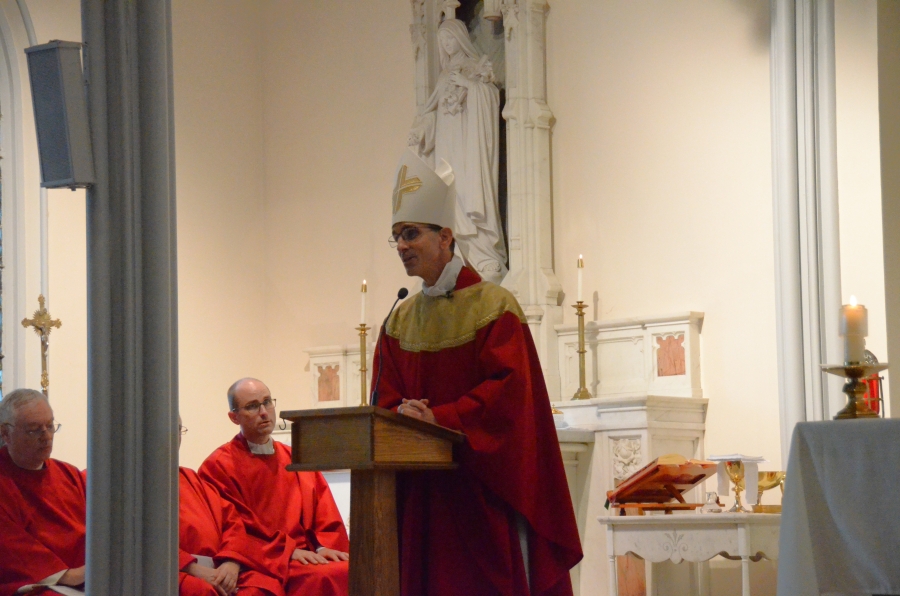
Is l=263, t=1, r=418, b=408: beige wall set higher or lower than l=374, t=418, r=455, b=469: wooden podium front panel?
higher

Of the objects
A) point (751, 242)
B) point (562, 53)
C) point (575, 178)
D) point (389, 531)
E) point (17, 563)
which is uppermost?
point (562, 53)

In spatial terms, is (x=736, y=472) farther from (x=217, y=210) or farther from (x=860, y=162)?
(x=217, y=210)

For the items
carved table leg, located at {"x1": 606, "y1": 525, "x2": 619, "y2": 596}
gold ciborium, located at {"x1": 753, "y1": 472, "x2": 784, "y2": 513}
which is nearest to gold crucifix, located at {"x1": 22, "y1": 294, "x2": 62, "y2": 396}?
carved table leg, located at {"x1": 606, "y1": 525, "x2": 619, "y2": 596}

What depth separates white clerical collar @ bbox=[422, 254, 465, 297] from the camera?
355 centimetres

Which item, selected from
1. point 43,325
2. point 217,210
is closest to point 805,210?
point 43,325

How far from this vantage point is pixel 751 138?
6.27 metres

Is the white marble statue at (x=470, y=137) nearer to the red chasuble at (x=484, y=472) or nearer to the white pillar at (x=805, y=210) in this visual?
the white pillar at (x=805, y=210)

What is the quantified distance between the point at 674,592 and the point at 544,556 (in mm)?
2836

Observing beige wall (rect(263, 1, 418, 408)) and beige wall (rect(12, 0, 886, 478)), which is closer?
beige wall (rect(12, 0, 886, 478))

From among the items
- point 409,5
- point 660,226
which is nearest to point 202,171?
point 409,5

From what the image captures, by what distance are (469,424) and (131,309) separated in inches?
38.9

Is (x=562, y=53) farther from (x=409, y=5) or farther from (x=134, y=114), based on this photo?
(x=134, y=114)

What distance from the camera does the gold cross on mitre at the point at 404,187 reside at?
3539 mm

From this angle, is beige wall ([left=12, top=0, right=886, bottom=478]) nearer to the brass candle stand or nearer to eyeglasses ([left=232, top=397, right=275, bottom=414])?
the brass candle stand
